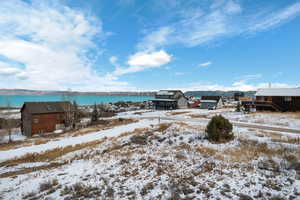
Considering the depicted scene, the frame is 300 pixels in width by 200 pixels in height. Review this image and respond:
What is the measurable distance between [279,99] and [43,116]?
53322mm

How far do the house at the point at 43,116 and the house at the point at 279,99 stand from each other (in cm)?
4541

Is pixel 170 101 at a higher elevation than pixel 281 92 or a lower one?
lower

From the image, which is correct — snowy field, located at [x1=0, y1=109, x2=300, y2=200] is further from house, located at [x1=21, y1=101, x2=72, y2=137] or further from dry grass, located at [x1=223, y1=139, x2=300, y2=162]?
house, located at [x1=21, y1=101, x2=72, y2=137]

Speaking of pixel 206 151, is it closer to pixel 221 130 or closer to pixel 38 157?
pixel 221 130

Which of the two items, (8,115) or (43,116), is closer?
(43,116)

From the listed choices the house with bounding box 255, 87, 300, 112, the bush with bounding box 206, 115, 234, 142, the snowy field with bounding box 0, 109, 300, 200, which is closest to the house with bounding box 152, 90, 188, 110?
the house with bounding box 255, 87, 300, 112

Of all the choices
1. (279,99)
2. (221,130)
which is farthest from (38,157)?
(279,99)

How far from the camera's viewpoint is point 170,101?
2253 inches

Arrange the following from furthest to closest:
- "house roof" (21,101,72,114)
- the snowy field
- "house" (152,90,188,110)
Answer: "house" (152,90,188,110) → "house roof" (21,101,72,114) → the snowy field

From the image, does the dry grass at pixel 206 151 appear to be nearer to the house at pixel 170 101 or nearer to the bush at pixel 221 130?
the bush at pixel 221 130

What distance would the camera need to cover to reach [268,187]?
7.10 meters

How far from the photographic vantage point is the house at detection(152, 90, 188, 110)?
57.2 meters

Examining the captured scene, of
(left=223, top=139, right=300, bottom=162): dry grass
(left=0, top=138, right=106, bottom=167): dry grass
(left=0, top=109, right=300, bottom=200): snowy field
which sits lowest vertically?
(left=0, top=138, right=106, bottom=167): dry grass

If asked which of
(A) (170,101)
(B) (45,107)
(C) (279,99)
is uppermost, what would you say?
(C) (279,99)
